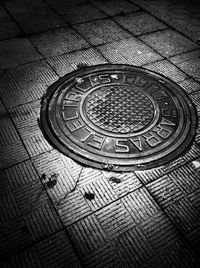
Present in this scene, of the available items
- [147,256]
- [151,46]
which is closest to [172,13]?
[151,46]

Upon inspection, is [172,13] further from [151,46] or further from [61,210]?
[61,210]

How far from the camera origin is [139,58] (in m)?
4.27

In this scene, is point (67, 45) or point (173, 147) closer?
point (173, 147)

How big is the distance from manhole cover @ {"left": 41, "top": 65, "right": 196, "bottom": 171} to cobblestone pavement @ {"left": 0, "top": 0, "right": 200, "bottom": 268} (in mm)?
141

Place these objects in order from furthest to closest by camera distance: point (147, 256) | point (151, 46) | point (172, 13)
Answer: point (172, 13), point (151, 46), point (147, 256)

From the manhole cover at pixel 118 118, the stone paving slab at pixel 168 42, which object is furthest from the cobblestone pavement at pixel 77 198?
the stone paving slab at pixel 168 42

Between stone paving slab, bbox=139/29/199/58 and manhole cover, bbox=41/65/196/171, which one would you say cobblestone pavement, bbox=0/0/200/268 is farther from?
stone paving slab, bbox=139/29/199/58

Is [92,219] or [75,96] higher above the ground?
[75,96]

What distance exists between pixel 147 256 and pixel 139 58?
10.6ft

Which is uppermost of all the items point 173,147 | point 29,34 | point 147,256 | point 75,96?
point 29,34

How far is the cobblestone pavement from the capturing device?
2.16 meters

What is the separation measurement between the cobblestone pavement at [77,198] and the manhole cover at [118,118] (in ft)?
0.46

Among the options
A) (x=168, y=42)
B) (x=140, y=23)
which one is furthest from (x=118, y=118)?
(x=140, y=23)

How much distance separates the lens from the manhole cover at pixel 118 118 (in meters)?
2.88
